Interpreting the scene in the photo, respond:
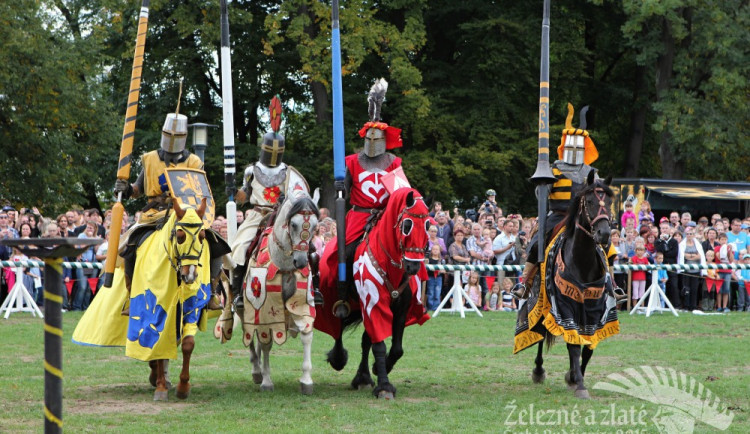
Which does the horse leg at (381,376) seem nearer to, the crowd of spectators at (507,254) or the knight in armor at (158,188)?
the knight in armor at (158,188)

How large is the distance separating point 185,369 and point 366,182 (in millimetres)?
2628

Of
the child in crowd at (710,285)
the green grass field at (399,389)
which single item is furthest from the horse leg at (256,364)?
the child in crowd at (710,285)

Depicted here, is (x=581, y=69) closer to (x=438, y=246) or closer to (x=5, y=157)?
(x=438, y=246)

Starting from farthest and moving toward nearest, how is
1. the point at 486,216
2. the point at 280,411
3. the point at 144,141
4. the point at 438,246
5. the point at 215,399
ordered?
the point at 144,141
the point at 486,216
the point at 438,246
the point at 215,399
the point at 280,411

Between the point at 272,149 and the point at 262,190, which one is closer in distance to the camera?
the point at 272,149

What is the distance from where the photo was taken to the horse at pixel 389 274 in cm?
997

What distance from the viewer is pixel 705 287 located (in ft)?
69.3

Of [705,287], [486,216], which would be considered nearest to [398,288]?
[486,216]

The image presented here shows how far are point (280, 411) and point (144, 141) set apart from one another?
61.9 feet

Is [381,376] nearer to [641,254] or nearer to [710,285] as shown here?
[641,254]

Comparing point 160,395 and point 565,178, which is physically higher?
point 565,178

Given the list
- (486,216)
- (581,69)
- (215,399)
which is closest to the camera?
(215,399)

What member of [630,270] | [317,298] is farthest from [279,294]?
[630,270]

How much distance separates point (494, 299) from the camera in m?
20.5
